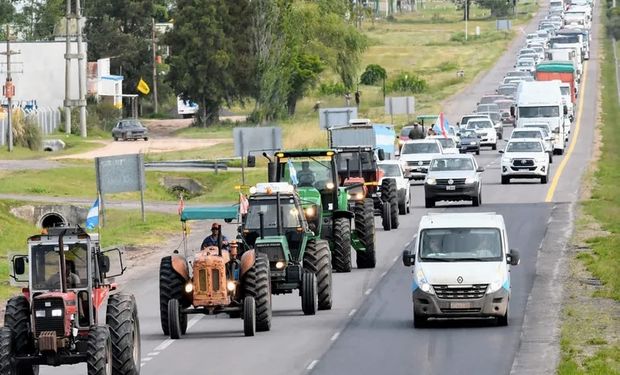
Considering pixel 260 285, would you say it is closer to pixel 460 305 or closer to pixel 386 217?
pixel 460 305

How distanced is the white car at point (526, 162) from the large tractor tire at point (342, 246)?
1108 inches

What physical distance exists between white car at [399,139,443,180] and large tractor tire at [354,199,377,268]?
2685 centimetres

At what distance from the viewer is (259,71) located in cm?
12138

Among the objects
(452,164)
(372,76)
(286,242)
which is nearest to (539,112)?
(452,164)

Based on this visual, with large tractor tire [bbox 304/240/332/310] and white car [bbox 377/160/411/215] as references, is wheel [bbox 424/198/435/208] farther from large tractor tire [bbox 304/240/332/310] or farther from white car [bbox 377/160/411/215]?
large tractor tire [bbox 304/240/332/310]

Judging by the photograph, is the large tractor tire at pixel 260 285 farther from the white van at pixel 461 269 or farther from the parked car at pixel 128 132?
the parked car at pixel 128 132

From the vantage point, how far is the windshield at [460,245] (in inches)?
1141

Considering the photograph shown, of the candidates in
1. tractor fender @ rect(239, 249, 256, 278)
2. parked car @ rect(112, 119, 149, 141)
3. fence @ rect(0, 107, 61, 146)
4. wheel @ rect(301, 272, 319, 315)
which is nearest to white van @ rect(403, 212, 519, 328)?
wheel @ rect(301, 272, 319, 315)

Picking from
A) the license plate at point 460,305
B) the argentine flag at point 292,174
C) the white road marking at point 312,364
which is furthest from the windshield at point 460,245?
the argentine flag at point 292,174

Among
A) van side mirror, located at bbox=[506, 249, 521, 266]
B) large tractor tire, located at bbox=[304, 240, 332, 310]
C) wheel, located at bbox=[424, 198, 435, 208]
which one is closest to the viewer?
van side mirror, located at bbox=[506, 249, 521, 266]

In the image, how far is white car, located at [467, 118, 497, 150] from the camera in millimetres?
88438

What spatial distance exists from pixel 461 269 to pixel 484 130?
61.1 meters

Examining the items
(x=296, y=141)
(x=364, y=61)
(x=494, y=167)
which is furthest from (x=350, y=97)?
(x=494, y=167)

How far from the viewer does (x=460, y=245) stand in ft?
96.5
